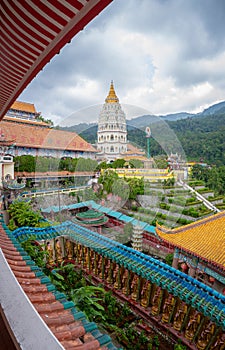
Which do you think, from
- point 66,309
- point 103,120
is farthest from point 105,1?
point 103,120

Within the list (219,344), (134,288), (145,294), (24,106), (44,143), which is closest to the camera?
(219,344)

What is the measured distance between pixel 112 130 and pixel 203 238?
31.2 feet

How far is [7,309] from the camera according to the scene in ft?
4.05

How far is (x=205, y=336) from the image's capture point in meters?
3.71

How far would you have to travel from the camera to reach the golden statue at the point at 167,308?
4195 millimetres

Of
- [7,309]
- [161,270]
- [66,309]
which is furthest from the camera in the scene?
[161,270]

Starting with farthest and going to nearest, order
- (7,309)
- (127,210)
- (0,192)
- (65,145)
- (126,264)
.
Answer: (65,145), (127,210), (0,192), (126,264), (7,309)

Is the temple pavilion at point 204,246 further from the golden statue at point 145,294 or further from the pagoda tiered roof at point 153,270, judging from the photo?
the golden statue at point 145,294

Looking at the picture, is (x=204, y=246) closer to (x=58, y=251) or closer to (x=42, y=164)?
(x=58, y=251)

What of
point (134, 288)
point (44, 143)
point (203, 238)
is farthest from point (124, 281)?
point (44, 143)

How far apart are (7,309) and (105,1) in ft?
5.01

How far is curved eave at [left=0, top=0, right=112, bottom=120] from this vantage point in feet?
3.90

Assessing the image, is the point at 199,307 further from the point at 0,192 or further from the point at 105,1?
the point at 0,192

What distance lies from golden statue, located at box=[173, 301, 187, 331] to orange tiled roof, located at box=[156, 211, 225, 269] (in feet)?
3.20
